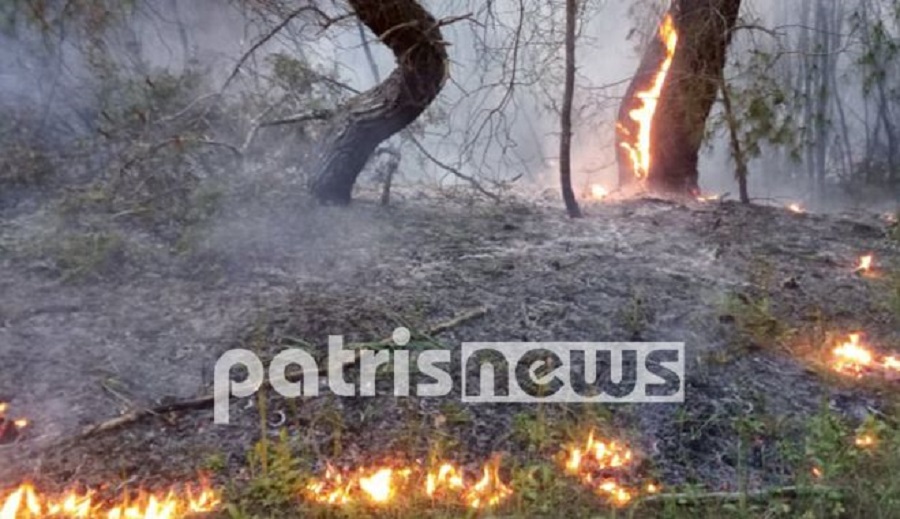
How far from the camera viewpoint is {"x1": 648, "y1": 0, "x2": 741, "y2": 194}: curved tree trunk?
4773 mm

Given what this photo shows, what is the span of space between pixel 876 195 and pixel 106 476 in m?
7.00

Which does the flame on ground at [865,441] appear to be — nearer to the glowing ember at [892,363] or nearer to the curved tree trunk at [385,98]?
the glowing ember at [892,363]

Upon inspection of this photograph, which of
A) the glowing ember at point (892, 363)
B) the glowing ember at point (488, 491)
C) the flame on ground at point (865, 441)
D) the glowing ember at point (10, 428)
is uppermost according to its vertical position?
the glowing ember at point (892, 363)

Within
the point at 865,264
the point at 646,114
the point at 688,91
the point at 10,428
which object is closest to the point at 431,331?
the point at 10,428

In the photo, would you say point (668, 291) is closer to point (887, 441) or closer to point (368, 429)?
point (887, 441)

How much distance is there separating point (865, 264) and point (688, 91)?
176 centimetres

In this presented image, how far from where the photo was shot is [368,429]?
7.72 feet

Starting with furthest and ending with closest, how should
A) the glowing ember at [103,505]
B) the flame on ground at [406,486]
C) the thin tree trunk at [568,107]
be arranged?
the thin tree trunk at [568,107] → the flame on ground at [406,486] → the glowing ember at [103,505]

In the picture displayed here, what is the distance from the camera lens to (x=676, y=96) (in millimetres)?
5188

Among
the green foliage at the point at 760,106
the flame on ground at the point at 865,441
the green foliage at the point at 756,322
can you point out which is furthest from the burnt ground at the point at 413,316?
the green foliage at the point at 760,106

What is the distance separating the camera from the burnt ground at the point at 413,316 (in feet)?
7.51

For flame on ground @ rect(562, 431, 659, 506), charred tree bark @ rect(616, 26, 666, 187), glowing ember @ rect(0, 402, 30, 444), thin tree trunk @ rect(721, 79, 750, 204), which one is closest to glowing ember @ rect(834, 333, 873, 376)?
flame on ground @ rect(562, 431, 659, 506)

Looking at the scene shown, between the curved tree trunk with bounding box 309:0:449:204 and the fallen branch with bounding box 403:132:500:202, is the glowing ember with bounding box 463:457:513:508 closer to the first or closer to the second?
the curved tree trunk with bounding box 309:0:449:204

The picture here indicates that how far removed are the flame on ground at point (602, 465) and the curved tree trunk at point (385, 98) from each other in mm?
2445
